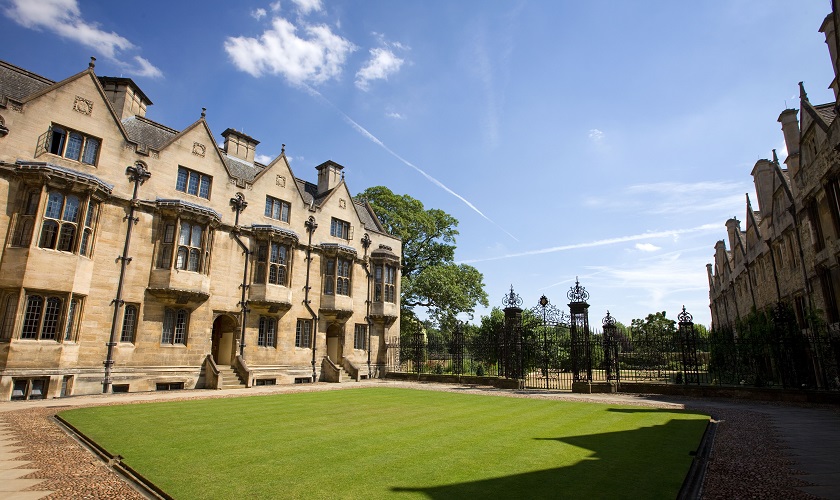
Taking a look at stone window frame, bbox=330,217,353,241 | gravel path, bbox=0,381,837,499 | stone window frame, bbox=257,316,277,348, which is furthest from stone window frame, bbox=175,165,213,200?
gravel path, bbox=0,381,837,499

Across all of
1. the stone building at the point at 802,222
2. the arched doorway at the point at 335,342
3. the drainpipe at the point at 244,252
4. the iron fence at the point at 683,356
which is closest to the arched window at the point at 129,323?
the drainpipe at the point at 244,252

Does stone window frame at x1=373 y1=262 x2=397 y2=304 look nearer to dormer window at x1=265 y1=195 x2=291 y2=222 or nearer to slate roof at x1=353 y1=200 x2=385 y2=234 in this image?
slate roof at x1=353 y1=200 x2=385 y2=234

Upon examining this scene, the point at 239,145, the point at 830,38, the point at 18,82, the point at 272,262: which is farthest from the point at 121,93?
the point at 830,38

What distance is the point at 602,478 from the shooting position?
269 inches

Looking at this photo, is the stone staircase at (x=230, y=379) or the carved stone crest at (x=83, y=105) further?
the stone staircase at (x=230, y=379)

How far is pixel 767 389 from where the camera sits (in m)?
19.1

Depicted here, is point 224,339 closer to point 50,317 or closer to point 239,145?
point 50,317

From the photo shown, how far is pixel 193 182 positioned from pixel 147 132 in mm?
3878

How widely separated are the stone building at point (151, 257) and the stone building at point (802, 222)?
2875cm

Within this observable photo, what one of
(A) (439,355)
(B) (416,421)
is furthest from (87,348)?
(A) (439,355)

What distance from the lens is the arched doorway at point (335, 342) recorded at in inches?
1314

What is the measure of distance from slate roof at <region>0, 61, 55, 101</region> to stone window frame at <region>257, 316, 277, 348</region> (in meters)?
16.8

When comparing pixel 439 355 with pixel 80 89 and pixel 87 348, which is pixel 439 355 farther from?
pixel 80 89

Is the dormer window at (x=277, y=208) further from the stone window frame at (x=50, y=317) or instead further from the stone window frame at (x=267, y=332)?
the stone window frame at (x=50, y=317)
